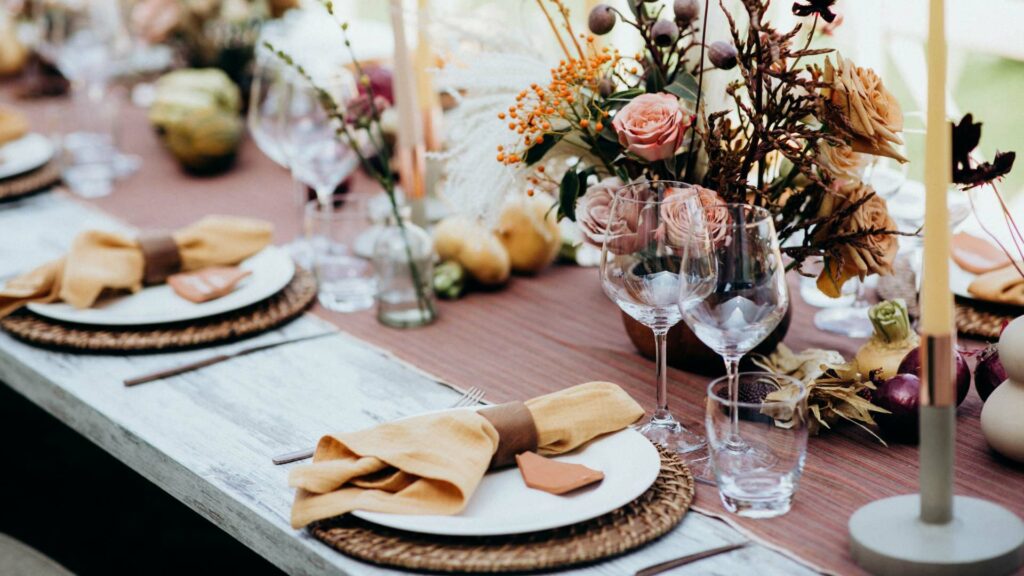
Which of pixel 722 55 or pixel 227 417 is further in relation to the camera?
pixel 227 417

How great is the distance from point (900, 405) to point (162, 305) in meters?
0.91

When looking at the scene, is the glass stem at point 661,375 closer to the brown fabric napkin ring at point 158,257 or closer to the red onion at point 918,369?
the red onion at point 918,369

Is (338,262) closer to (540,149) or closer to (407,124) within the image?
(407,124)

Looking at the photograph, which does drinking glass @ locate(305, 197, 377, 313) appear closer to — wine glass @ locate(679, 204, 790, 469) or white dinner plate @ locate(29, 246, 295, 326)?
white dinner plate @ locate(29, 246, 295, 326)

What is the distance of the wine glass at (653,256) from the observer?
1082 mm

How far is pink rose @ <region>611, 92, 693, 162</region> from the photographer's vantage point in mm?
1157

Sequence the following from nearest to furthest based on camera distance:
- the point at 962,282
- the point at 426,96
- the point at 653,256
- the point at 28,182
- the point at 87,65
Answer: the point at 653,256
the point at 962,282
the point at 426,96
the point at 28,182
the point at 87,65

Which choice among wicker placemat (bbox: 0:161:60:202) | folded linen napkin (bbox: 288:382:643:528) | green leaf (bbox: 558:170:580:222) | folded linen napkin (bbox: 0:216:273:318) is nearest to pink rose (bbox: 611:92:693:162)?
green leaf (bbox: 558:170:580:222)

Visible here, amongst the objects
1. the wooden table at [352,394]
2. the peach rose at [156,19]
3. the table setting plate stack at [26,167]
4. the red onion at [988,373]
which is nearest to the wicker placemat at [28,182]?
the table setting plate stack at [26,167]

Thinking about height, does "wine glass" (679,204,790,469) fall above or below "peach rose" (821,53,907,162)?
below

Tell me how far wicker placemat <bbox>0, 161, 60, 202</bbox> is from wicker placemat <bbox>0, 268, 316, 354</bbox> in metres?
0.57

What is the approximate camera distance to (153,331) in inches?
58.2

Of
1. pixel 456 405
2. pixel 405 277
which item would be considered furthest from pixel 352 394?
pixel 405 277

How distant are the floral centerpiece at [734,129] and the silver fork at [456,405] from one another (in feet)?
0.68
